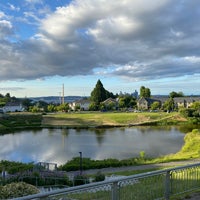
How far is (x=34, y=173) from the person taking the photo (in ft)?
52.0

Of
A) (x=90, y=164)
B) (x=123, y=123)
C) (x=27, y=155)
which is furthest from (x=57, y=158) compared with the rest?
(x=123, y=123)

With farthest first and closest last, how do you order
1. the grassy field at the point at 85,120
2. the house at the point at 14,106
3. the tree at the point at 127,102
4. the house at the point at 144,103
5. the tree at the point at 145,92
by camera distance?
1. the house at the point at 14,106
2. the tree at the point at 145,92
3. the house at the point at 144,103
4. the tree at the point at 127,102
5. the grassy field at the point at 85,120

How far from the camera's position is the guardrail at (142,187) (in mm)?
5280

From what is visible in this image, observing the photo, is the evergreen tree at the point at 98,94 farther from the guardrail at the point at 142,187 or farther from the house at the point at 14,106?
the guardrail at the point at 142,187

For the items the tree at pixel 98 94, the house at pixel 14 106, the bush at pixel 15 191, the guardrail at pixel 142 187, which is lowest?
the bush at pixel 15 191

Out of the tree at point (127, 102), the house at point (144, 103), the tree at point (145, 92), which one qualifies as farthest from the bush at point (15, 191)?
the tree at point (145, 92)

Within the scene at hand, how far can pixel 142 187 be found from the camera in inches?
257

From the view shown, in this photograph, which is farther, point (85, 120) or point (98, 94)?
point (98, 94)

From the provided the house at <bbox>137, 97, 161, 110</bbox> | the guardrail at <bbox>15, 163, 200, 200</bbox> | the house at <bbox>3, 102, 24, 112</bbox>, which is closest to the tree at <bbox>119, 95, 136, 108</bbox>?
the house at <bbox>137, 97, 161, 110</bbox>

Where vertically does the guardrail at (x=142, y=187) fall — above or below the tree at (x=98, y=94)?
below

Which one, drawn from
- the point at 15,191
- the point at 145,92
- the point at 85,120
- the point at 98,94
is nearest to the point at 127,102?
the point at 98,94

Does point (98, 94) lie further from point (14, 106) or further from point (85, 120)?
point (14, 106)

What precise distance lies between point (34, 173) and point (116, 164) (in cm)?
803

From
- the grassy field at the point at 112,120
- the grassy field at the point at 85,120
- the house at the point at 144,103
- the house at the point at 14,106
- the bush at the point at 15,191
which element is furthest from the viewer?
A: the house at the point at 14,106
